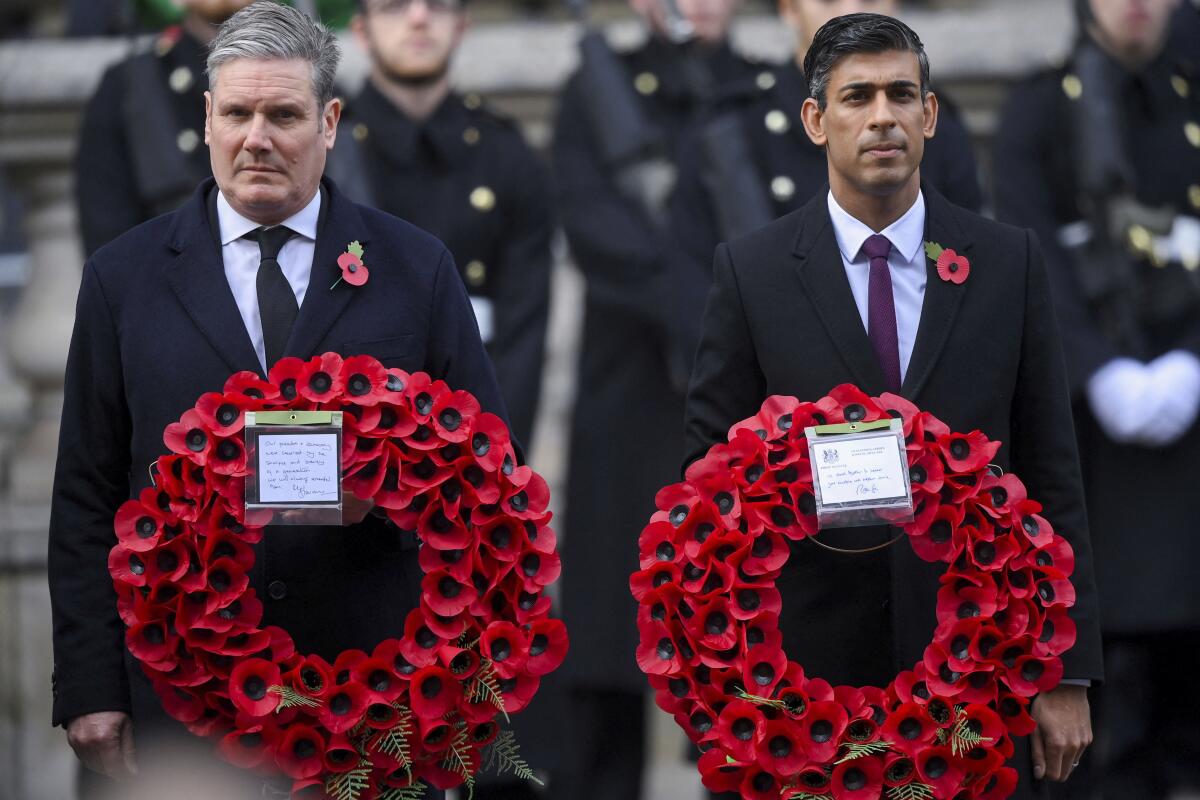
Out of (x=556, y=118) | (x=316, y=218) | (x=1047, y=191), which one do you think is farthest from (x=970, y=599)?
(x=556, y=118)

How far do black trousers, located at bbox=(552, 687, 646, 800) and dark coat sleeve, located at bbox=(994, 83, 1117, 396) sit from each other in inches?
Result: 64.9

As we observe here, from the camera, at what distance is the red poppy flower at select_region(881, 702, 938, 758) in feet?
14.8

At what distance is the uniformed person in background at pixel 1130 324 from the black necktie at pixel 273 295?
271 centimetres

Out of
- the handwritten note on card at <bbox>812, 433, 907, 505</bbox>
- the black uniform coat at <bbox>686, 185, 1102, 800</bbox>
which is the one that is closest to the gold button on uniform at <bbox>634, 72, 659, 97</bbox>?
the black uniform coat at <bbox>686, 185, 1102, 800</bbox>

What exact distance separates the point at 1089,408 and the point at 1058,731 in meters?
2.21

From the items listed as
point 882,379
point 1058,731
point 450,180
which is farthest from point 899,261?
point 450,180

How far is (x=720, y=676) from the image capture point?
454cm

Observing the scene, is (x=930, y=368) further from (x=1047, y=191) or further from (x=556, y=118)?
(x=556, y=118)

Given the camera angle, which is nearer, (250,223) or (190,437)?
(190,437)

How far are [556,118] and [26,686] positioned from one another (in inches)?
104

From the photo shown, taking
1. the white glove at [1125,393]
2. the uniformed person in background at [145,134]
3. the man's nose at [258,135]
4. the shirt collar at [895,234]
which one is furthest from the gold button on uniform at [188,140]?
the white glove at [1125,393]

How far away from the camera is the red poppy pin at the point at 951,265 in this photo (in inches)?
195

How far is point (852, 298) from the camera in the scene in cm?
496

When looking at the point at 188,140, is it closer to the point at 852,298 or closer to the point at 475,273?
the point at 475,273
